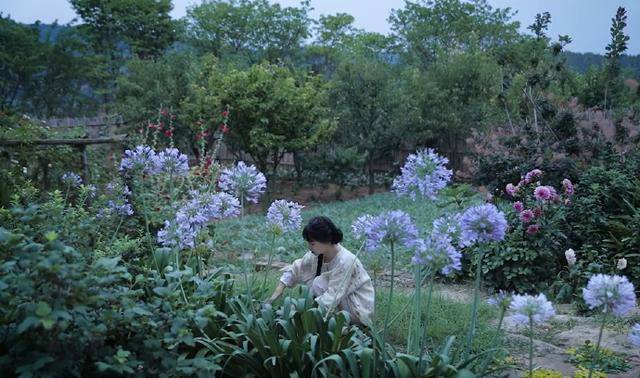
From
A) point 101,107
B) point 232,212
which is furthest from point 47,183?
point 101,107

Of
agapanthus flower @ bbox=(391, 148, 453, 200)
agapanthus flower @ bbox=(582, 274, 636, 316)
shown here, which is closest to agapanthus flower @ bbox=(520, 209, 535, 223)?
agapanthus flower @ bbox=(391, 148, 453, 200)

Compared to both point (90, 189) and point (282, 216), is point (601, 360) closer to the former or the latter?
point (282, 216)

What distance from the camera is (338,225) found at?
1001 centimetres

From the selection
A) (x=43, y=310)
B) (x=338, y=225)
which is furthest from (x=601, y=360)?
(x=338, y=225)

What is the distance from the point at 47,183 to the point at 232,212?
3.74 m

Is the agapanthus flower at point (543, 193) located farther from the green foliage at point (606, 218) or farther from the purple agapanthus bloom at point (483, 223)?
the purple agapanthus bloom at point (483, 223)

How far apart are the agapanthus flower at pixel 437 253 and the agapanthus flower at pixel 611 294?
0.55 metres

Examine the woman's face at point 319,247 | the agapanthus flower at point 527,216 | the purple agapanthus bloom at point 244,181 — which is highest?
the purple agapanthus bloom at point 244,181

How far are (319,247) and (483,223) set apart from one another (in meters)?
1.74

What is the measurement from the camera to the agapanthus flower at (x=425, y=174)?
Answer: 300 cm

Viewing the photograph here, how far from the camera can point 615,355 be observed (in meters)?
4.33

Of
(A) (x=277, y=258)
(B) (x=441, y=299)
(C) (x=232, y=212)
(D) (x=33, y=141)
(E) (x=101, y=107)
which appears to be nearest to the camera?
(C) (x=232, y=212)

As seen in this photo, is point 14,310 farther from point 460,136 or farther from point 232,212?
point 460,136

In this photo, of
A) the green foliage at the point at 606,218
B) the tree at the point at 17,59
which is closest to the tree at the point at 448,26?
the tree at the point at 17,59
